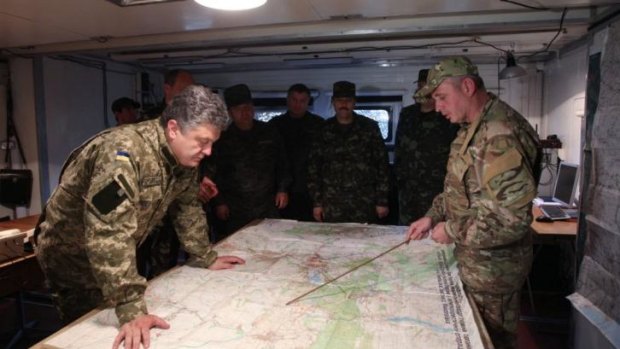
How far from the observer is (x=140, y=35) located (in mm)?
3248

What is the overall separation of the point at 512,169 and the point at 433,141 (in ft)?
5.08

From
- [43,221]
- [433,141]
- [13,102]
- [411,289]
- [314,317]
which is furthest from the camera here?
[13,102]

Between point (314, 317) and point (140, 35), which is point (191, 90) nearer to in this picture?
point (314, 317)

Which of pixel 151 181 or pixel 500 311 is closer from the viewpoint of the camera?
pixel 151 181

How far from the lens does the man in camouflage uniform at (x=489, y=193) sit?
162 centimetres

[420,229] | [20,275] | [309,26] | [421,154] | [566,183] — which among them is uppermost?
[309,26]

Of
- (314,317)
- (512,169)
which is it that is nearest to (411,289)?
(314,317)

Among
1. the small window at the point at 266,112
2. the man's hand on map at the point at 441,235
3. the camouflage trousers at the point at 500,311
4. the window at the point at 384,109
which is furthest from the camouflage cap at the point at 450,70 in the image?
the small window at the point at 266,112

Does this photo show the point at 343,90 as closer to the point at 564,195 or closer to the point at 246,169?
the point at 246,169

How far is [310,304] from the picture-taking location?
1.52 metres

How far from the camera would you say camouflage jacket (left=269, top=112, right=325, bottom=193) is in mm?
3691

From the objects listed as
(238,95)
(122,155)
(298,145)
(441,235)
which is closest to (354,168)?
(298,145)

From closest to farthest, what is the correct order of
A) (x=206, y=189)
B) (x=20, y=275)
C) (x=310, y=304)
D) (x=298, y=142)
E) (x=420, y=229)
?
(x=310, y=304) < (x=420, y=229) < (x=20, y=275) < (x=206, y=189) < (x=298, y=142)

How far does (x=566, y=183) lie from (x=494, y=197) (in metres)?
2.31
